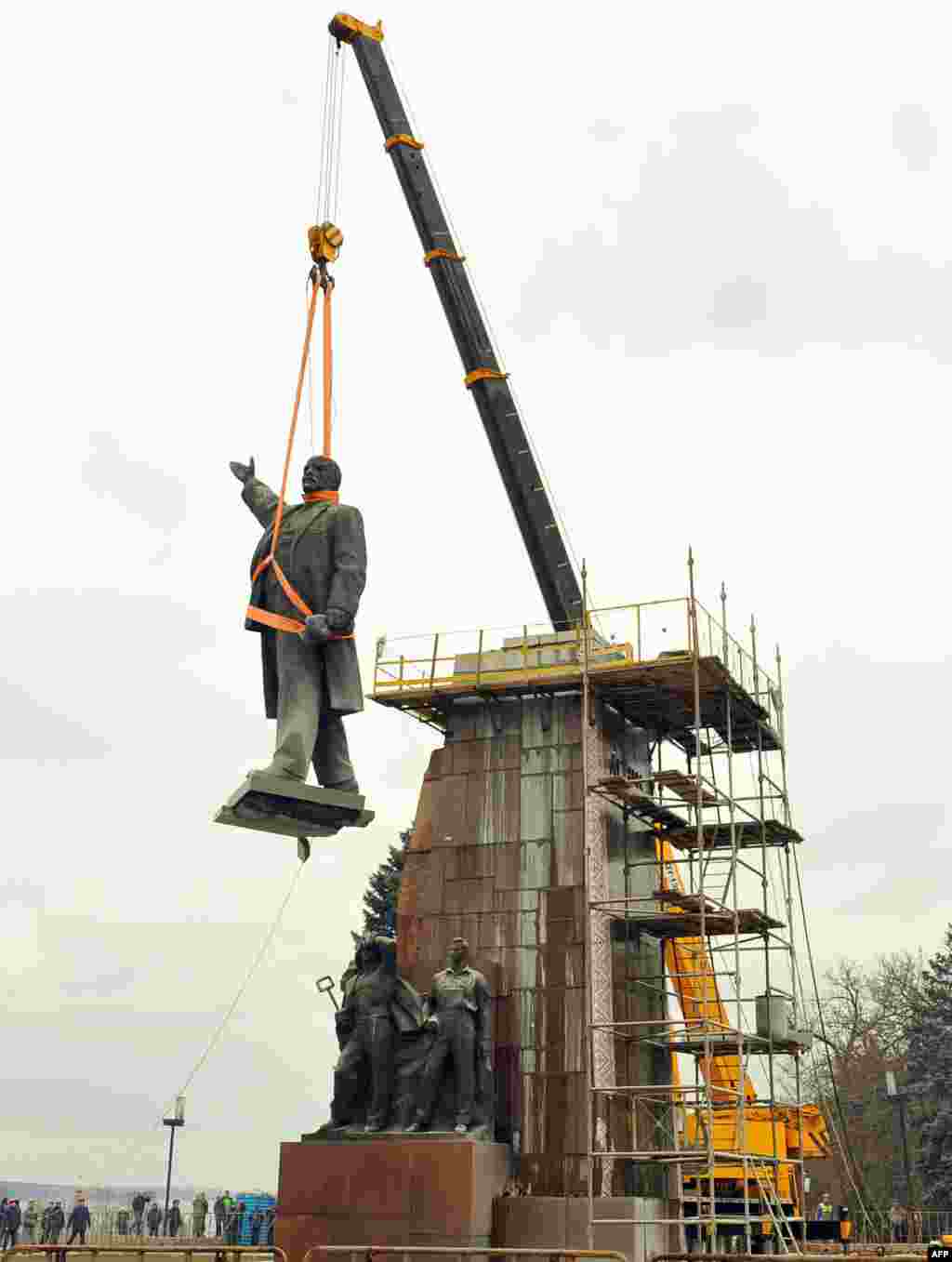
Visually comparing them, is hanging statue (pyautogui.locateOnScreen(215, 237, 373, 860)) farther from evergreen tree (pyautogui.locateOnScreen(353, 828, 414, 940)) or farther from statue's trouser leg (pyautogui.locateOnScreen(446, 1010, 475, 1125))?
evergreen tree (pyautogui.locateOnScreen(353, 828, 414, 940))

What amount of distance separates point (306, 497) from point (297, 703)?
209 centimetres

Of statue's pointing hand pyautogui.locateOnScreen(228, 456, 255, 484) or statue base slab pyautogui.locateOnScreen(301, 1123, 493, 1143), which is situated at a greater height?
statue's pointing hand pyautogui.locateOnScreen(228, 456, 255, 484)

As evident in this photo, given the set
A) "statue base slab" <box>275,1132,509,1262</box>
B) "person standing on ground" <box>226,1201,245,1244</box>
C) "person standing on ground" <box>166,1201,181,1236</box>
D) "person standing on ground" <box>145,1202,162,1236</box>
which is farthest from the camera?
"person standing on ground" <box>145,1202,162,1236</box>

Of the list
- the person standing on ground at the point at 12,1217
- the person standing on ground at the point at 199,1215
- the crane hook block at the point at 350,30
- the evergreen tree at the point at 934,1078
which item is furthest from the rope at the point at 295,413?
the evergreen tree at the point at 934,1078

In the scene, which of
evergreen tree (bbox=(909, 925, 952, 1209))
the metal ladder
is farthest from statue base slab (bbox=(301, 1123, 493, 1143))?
evergreen tree (bbox=(909, 925, 952, 1209))

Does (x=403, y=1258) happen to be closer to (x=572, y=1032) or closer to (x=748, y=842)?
(x=572, y=1032)

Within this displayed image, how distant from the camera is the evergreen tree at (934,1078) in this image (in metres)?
40.9

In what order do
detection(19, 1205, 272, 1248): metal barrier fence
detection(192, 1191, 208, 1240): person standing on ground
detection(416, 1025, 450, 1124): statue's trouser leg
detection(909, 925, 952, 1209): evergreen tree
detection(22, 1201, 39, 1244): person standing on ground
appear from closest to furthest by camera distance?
detection(416, 1025, 450, 1124): statue's trouser leg → detection(19, 1205, 272, 1248): metal barrier fence → detection(192, 1191, 208, 1240): person standing on ground → detection(22, 1201, 39, 1244): person standing on ground → detection(909, 925, 952, 1209): evergreen tree

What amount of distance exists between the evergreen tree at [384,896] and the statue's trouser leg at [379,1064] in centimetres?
2333

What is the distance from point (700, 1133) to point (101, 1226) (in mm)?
18239

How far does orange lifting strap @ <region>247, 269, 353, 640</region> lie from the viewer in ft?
39.4

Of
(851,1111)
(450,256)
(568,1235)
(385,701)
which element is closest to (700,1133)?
(568,1235)

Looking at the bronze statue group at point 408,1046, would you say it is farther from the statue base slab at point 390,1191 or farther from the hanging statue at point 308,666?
the hanging statue at point 308,666

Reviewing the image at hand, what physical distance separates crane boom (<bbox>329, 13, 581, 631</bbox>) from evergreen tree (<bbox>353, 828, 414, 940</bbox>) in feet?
66.2
